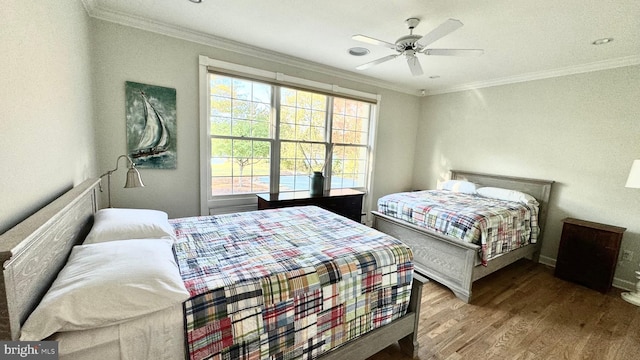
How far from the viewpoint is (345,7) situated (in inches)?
84.0

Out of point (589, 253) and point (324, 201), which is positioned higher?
point (324, 201)

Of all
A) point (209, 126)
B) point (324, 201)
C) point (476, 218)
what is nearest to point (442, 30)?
point (476, 218)

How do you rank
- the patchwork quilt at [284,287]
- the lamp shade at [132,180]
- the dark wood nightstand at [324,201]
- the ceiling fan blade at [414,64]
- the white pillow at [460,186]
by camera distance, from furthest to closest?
the white pillow at [460,186], the dark wood nightstand at [324,201], the ceiling fan blade at [414,64], the lamp shade at [132,180], the patchwork quilt at [284,287]

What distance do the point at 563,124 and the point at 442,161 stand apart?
1.72 m

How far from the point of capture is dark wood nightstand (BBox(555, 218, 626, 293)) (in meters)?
2.68

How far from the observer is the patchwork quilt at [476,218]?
2.54 metres

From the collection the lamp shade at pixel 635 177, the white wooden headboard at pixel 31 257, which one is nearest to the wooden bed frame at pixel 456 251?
the lamp shade at pixel 635 177

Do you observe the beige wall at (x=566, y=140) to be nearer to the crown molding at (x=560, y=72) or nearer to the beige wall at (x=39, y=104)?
the crown molding at (x=560, y=72)

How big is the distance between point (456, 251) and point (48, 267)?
300 centimetres

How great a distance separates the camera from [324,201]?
3.57 metres

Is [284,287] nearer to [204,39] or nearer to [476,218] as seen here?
[476,218]

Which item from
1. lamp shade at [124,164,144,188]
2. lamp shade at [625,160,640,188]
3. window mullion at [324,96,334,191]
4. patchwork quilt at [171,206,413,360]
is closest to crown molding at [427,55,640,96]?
lamp shade at [625,160,640,188]

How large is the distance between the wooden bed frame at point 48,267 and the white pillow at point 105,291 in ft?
0.21

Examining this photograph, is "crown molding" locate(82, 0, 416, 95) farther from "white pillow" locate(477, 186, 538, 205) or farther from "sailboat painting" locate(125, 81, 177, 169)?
"white pillow" locate(477, 186, 538, 205)
